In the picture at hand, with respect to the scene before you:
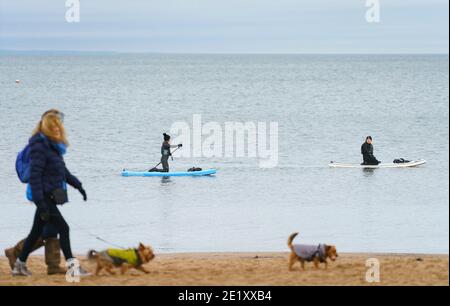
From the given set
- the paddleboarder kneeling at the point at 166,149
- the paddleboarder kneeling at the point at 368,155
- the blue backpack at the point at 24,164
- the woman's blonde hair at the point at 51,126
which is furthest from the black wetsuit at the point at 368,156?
the woman's blonde hair at the point at 51,126

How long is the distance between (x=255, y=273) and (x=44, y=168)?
10.1 feet

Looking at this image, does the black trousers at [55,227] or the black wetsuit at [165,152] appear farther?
the black wetsuit at [165,152]

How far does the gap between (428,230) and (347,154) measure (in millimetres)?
25827

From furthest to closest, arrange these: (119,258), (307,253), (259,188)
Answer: (259,188)
(307,253)
(119,258)

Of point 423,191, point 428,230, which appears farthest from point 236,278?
point 423,191

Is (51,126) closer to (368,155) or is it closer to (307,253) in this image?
(307,253)

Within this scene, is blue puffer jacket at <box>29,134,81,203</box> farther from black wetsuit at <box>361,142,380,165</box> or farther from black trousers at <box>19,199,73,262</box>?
black wetsuit at <box>361,142,380,165</box>

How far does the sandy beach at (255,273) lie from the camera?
11.0 meters

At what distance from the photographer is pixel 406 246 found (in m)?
17.8

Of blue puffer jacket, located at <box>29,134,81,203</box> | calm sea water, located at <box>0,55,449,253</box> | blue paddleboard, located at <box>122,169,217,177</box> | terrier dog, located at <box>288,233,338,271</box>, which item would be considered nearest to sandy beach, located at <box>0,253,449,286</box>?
terrier dog, located at <box>288,233,338,271</box>

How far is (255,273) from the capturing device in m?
12.1

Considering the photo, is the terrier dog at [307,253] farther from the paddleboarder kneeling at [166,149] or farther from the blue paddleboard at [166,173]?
the blue paddleboard at [166,173]

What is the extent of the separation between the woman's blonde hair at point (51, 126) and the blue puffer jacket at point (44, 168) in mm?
62

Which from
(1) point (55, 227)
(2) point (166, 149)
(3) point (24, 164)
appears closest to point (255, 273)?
(1) point (55, 227)
